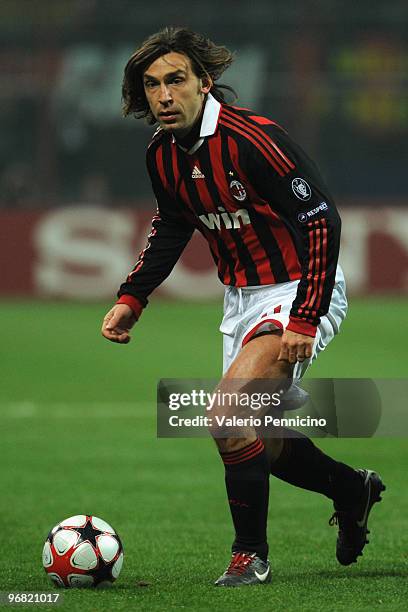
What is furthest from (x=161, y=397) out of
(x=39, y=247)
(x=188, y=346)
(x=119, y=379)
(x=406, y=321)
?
(x=39, y=247)

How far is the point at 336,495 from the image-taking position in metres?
5.41

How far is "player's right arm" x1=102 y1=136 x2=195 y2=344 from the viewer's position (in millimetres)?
5445

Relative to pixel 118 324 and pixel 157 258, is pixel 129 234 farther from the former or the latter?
pixel 118 324

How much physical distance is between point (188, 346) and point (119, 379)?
2.80 metres

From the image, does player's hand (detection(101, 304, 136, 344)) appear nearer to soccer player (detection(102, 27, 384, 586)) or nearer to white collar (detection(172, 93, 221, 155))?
soccer player (detection(102, 27, 384, 586))

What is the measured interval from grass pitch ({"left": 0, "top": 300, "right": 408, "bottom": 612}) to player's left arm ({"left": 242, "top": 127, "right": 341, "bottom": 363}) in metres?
0.93

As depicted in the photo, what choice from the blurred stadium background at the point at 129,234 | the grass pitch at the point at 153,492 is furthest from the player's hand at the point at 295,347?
the blurred stadium background at the point at 129,234

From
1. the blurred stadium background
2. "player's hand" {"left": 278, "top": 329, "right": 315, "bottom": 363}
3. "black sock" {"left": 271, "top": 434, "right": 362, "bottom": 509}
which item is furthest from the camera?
the blurred stadium background

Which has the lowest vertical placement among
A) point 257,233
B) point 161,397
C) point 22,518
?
point 22,518

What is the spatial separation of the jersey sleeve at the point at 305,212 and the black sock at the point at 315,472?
70 cm

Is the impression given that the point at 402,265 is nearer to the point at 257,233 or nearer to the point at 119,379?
the point at 119,379

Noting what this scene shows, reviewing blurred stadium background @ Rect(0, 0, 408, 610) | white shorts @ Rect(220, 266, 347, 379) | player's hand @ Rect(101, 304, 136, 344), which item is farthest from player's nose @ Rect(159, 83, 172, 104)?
blurred stadium background @ Rect(0, 0, 408, 610)

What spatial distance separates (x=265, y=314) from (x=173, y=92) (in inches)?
35.8

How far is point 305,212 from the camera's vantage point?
4.80 meters
